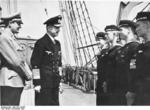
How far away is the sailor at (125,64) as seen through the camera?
1271mm

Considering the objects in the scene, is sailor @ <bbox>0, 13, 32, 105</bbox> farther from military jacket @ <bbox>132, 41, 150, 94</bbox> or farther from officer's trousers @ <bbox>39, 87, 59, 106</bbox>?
military jacket @ <bbox>132, 41, 150, 94</bbox>

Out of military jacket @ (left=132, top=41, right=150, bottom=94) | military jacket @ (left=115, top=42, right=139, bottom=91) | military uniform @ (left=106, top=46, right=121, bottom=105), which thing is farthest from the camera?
military uniform @ (left=106, top=46, right=121, bottom=105)

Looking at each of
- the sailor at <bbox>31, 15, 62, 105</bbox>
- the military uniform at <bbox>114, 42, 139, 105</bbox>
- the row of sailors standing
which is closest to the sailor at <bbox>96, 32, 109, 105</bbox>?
the row of sailors standing

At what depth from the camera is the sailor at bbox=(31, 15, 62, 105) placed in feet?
4.69

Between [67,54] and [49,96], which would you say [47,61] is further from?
[67,54]

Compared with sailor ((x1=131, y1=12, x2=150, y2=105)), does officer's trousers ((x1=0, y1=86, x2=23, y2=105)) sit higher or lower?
lower

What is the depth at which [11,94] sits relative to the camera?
1.33 metres

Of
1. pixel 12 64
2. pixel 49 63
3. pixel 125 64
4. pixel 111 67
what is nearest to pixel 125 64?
pixel 125 64

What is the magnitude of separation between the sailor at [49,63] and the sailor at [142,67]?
47 cm

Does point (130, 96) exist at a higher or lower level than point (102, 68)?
lower

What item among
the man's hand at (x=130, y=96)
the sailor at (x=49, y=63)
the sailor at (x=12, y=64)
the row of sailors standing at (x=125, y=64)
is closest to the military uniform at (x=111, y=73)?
the row of sailors standing at (x=125, y=64)

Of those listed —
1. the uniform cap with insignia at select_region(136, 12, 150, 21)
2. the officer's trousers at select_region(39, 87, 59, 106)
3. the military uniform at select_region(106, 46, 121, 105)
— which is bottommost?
the officer's trousers at select_region(39, 87, 59, 106)

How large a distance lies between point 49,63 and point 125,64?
440mm

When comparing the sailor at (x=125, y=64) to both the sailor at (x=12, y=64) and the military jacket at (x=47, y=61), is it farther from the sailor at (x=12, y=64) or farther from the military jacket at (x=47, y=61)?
the sailor at (x=12, y=64)
